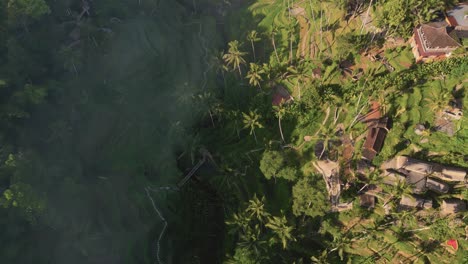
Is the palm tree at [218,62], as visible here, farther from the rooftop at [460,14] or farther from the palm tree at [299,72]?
the rooftop at [460,14]

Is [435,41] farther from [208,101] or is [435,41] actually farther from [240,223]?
[240,223]

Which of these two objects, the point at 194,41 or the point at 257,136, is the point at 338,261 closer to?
the point at 257,136

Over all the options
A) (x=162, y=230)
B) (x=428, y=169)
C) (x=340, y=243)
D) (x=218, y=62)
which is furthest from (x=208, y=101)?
(x=428, y=169)

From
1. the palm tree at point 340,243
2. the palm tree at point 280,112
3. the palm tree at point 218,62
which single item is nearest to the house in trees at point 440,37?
the palm tree at point 280,112

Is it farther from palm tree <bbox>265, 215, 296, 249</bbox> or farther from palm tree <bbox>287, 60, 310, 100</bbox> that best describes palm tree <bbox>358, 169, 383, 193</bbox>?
palm tree <bbox>287, 60, 310, 100</bbox>

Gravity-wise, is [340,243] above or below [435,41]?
below

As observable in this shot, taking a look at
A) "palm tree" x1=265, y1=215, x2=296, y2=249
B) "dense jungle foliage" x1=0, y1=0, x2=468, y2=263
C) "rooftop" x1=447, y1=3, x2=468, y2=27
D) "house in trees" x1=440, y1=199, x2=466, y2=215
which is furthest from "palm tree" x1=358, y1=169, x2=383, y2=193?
"rooftop" x1=447, y1=3, x2=468, y2=27
